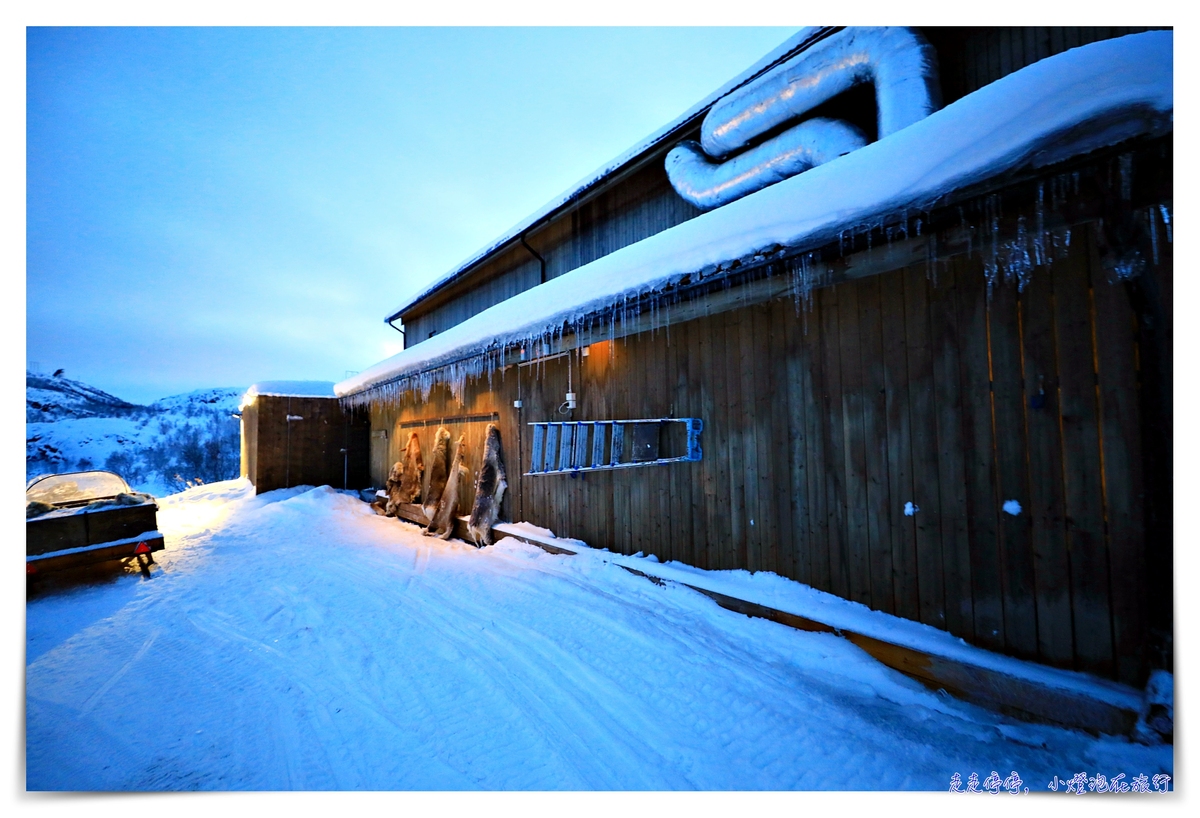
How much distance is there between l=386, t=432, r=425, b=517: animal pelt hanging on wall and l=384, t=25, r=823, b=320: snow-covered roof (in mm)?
4026

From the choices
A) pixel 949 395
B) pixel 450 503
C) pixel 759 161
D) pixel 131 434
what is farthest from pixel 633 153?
pixel 131 434

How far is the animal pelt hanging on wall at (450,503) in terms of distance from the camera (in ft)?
22.4

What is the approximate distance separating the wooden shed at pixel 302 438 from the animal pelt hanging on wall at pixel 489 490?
A: 6814mm

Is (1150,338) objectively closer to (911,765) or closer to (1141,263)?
(1141,263)

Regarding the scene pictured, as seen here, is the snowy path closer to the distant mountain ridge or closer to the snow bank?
the snow bank

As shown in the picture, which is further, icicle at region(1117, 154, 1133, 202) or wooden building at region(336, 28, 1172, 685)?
wooden building at region(336, 28, 1172, 685)

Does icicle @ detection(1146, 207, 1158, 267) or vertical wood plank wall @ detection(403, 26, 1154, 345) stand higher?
vertical wood plank wall @ detection(403, 26, 1154, 345)

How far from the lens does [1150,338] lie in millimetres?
1931

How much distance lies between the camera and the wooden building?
77.1 inches

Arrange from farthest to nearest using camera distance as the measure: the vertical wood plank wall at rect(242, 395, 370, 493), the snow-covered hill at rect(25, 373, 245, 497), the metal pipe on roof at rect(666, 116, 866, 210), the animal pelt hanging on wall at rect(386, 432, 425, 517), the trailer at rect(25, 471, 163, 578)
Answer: the vertical wood plank wall at rect(242, 395, 370, 493), the animal pelt hanging on wall at rect(386, 432, 425, 517), the trailer at rect(25, 471, 163, 578), the metal pipe on roof at rect(666, 116, 866, 210), the snow-covered hill at rect(25, 373, 245, 497)

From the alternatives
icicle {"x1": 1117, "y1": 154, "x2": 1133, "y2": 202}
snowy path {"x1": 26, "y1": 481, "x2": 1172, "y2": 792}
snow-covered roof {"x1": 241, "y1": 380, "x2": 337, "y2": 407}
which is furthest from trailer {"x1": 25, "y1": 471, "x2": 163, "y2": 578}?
icicle {"x1": 1117, "y1": 154, "x2": 1133, "y2": 202}

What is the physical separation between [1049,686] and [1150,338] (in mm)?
1653

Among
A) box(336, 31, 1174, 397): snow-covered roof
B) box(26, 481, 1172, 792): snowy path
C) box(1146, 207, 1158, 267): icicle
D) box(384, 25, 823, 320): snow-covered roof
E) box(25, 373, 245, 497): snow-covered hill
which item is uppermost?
box(384, 25, 823, 320): snow-covered roof
